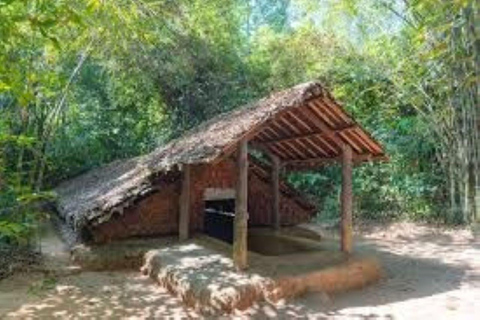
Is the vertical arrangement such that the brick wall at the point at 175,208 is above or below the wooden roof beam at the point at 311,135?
below

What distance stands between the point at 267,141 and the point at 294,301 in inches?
139

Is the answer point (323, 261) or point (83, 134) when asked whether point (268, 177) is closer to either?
point (323, 261)

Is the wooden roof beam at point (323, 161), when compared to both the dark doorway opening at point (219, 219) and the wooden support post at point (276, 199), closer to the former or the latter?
the wooden support post at point (276, 199)

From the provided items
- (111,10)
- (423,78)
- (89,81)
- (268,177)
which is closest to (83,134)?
(89,81)

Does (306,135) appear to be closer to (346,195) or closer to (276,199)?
(346,195)

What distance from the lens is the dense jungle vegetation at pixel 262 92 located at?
11.4m

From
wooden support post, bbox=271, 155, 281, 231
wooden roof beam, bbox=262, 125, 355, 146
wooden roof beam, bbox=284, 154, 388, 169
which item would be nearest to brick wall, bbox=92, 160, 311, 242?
wooden support post, bbox=271, 155, 281, 231

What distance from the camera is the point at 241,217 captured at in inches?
286

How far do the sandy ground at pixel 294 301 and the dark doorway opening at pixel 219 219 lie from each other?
11.8 feet

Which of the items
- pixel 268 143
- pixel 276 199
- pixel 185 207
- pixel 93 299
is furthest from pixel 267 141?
pixel 93 299

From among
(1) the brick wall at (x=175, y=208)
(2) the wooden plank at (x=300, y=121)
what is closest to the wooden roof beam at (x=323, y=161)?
(2) the wooden plank at (x=300, y=121)

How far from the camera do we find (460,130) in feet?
40.0

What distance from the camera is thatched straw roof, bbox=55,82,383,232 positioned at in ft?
23.4

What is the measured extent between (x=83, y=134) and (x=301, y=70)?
7466 millimetres
